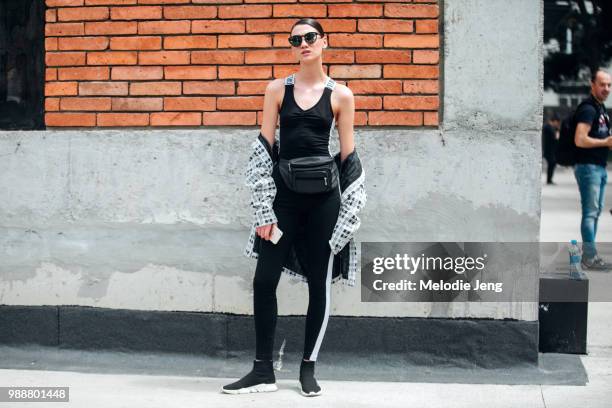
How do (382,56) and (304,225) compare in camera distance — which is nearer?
(304,225)

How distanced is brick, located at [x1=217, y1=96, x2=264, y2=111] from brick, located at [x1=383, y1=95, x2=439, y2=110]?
727 mm

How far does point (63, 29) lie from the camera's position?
612cm

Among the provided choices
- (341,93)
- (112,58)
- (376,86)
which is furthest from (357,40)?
(112,58)

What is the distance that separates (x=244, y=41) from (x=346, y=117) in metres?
1.07

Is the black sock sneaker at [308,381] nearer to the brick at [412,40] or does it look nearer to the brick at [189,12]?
the brick at [412,40]

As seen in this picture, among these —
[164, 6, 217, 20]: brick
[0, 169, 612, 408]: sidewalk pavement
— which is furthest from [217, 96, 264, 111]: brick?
[0, 169, 612, 408]: sidewalk pavement

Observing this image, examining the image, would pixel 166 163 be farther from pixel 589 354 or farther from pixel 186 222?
pixel 589 354

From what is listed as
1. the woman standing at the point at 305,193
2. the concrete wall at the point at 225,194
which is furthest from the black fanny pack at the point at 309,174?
the concrete wall at the point at 225,194

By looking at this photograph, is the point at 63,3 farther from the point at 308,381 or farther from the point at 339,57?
the point at 308,381

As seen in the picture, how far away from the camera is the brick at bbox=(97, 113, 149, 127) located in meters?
6.05

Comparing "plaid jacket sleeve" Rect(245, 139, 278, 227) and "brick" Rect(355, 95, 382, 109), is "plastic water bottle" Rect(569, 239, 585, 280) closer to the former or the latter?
"brick" Rect(355, 95, 382, 109)

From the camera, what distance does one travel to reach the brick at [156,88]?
19.7ft

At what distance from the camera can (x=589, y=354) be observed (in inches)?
249

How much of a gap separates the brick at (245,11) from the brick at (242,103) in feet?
1.54
